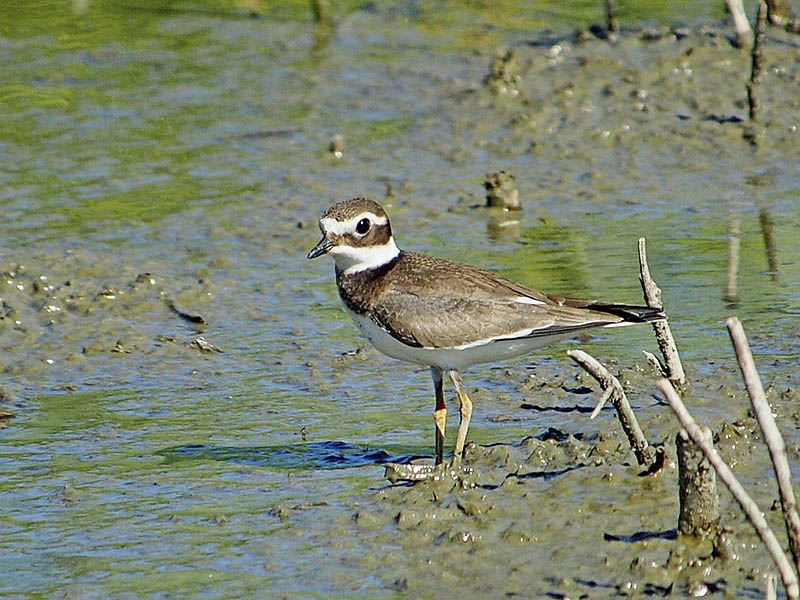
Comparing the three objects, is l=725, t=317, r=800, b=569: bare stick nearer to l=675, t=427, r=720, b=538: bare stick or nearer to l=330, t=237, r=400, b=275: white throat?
l=675, t=427, r=720, b=538: bare stick

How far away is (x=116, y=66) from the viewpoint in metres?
15.1

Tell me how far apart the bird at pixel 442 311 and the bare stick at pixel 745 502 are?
1859 mm

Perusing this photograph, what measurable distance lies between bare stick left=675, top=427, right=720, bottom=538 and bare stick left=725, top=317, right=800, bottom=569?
2.13 feet

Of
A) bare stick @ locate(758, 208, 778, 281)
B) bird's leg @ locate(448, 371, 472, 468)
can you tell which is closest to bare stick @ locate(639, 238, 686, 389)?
bird's leg @ locate(448, 371, 472, 468)

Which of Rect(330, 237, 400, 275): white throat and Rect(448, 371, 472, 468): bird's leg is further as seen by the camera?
Rect(330, 237, 400, 275): white throat

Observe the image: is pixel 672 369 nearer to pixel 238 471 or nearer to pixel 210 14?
pixel 238 471

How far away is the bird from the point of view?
23.0ft

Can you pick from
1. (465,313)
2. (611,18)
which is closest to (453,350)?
(465,313)

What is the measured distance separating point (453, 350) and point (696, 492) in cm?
169

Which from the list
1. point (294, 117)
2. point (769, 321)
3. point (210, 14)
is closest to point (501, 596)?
point (769, 321)

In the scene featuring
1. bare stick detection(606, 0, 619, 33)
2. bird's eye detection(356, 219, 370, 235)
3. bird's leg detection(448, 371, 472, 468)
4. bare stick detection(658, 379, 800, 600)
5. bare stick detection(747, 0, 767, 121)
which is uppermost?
bare stick detection(606, 0, 619, 33)

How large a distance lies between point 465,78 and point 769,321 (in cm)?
611

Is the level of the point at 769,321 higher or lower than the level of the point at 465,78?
lower

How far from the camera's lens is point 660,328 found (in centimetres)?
683
